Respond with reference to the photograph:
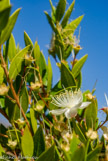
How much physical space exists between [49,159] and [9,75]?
1.26 ft

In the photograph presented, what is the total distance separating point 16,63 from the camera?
0.97 meters

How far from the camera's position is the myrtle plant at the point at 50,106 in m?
0.73

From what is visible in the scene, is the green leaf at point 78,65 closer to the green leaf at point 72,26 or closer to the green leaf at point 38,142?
the green leaf at point 72,26

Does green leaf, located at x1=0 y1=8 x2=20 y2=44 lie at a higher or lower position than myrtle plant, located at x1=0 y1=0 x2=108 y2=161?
higher

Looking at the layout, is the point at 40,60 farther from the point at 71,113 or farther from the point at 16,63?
the point at 71,113

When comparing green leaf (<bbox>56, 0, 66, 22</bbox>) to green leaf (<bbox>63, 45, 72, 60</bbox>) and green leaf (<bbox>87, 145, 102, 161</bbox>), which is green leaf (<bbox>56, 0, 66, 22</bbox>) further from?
green leaf (<bbox>87, 145, 102, 161</bbox>)

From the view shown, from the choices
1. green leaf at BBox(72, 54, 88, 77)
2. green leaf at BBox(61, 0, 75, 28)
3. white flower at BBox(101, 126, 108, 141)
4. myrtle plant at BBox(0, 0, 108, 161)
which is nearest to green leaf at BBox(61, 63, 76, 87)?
myrtle plant at BBox(0, 0, 108, 161)

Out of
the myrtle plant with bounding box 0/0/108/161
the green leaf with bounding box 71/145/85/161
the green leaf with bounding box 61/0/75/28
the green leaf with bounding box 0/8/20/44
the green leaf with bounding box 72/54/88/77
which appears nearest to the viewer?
the green leaf with bounding box 71/145/85/161

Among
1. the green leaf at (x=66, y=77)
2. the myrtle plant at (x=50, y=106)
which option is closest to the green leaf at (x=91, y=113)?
the myrtle plant at (x=50, y=106)

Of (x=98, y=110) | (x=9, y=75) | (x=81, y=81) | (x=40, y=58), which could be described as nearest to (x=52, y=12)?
(x=40, y=58)

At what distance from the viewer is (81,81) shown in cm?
120

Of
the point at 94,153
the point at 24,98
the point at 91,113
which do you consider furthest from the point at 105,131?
the point at 24,98

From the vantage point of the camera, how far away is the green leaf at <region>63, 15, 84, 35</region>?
4.53 ft

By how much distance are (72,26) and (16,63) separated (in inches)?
21.9
